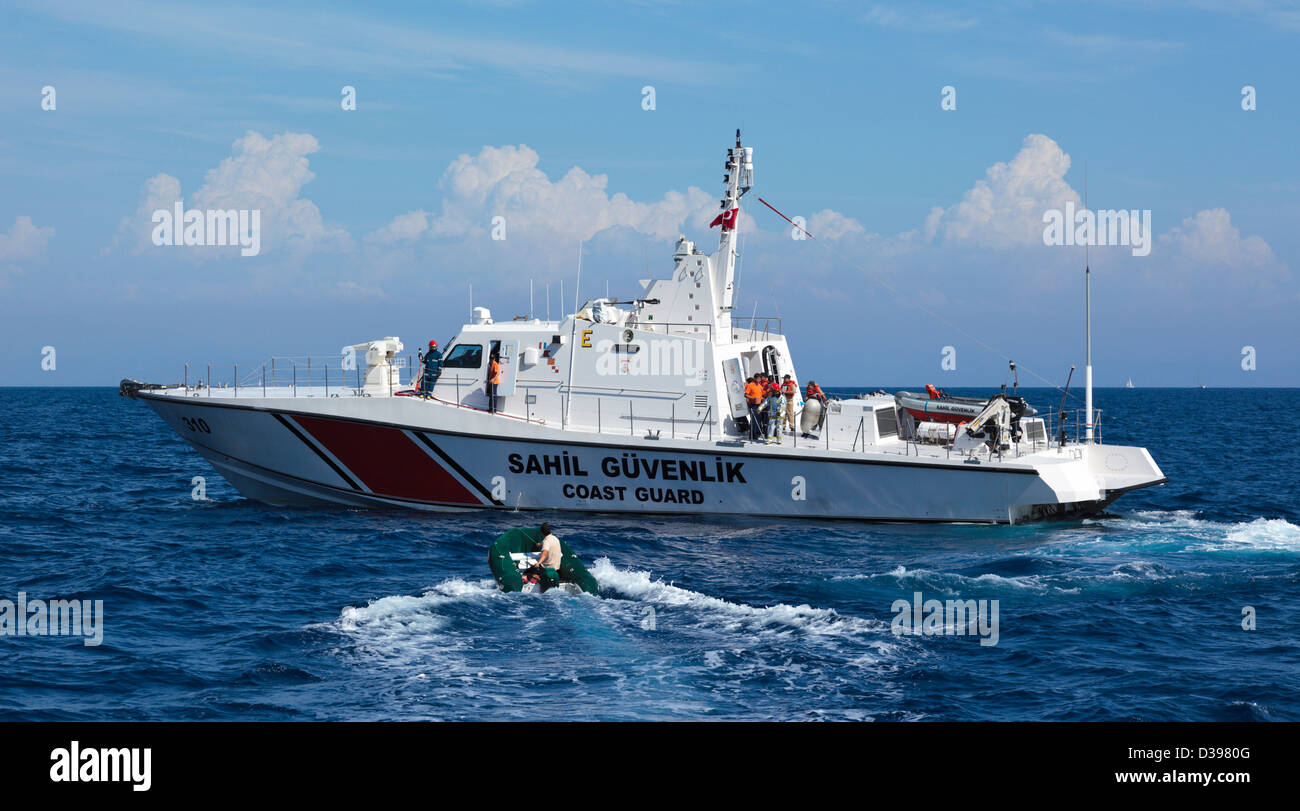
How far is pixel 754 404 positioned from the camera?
70.5ft

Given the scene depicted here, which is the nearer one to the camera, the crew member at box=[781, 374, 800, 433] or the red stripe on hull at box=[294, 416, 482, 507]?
the crew member at box=[781, 374, 800, 433]

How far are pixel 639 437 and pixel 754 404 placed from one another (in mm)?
2375

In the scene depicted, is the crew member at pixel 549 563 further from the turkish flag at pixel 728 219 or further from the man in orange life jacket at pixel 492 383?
Answer: the turkish flag at pixel 728 219

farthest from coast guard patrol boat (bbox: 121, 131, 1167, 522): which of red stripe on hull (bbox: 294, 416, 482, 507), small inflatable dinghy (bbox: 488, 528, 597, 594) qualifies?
small inflatable dinghy (bbox: 488, 528, 597, 594)

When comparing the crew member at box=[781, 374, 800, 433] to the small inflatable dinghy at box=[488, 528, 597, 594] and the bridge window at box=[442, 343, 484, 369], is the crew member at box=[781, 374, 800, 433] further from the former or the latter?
the small inflatable dinghy at box=[488, 528, 597, 594]

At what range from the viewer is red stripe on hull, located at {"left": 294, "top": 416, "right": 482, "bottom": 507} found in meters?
22.0

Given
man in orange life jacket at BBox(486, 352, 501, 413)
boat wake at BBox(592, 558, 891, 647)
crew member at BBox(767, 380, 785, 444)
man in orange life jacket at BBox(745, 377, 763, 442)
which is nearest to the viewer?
boat wake at BBox(592, 558, 891, 647)

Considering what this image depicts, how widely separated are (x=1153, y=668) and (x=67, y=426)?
59648 millimetres

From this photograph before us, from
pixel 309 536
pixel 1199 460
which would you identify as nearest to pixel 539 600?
pixel 309 536

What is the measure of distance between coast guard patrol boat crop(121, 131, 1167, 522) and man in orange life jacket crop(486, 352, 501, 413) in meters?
0.17

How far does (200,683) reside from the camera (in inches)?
449

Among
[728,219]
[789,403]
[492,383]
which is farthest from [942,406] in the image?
[492,383]

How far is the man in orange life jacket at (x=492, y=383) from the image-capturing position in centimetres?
2256
